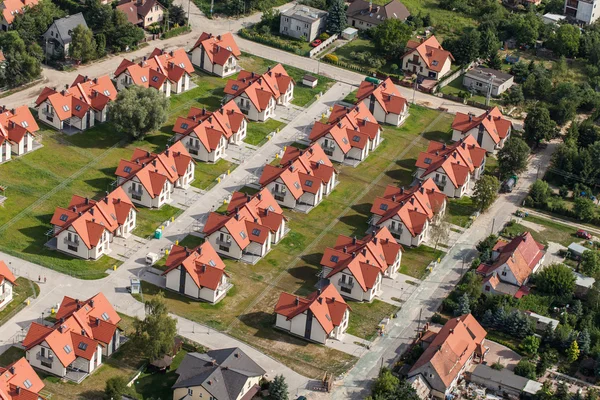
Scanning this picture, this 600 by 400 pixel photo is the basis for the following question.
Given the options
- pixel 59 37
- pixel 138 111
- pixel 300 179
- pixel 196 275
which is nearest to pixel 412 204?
pixel 300 179

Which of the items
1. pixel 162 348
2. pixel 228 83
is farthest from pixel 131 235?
pixel 228 83

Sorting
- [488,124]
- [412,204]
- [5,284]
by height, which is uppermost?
[488,124]

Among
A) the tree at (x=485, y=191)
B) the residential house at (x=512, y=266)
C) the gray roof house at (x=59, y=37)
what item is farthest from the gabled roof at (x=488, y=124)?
the gray roof house at (x=59, y=37)

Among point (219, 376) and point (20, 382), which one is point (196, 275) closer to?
point (219, 376)

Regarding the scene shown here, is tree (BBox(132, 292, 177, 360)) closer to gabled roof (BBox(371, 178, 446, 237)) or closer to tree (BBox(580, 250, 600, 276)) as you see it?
gabled roof (BBox(371, 178, 446, 237))

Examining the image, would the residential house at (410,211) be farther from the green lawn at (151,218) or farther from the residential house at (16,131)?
the residential house at (16,131)

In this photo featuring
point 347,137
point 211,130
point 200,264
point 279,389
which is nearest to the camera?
point 279,389
